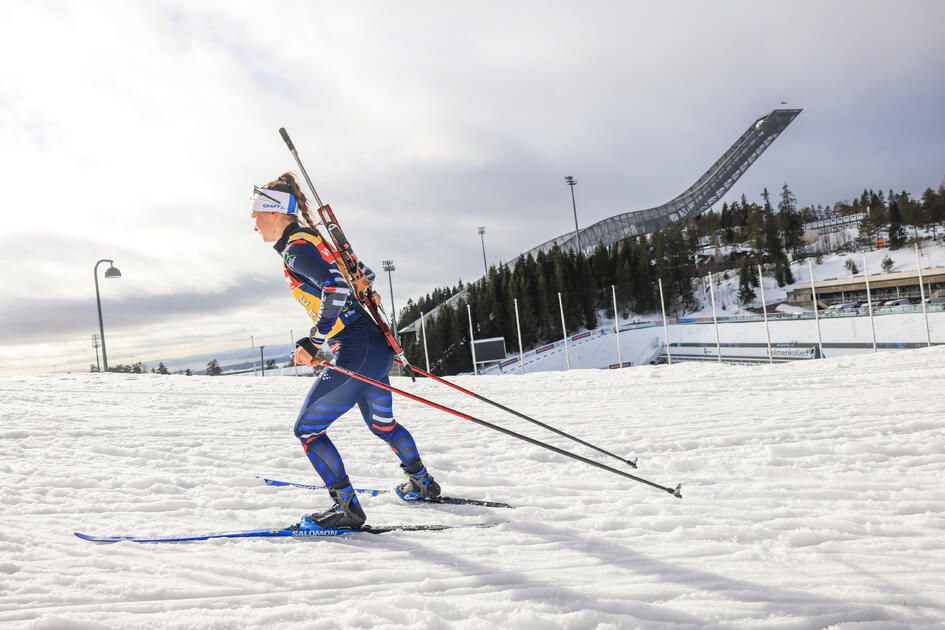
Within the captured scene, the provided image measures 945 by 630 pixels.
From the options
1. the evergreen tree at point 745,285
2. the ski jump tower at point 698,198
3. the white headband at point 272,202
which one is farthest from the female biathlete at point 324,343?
the ski jump tower at point 698,198

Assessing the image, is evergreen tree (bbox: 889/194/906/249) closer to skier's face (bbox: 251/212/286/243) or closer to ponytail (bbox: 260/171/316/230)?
ponytail (bbox: 260/171/316/230)

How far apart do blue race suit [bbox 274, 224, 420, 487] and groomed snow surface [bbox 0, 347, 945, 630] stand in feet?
1.79

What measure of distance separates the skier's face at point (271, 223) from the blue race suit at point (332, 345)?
6 centimetres

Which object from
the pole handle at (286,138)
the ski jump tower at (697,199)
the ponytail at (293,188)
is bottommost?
the ponytail at (293,188)

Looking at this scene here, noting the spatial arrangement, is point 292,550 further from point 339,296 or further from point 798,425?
point 798,425

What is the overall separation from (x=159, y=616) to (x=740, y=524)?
107 inches

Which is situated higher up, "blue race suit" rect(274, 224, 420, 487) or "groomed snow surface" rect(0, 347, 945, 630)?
"blue race suit" rect(274, 224, 420, 487)

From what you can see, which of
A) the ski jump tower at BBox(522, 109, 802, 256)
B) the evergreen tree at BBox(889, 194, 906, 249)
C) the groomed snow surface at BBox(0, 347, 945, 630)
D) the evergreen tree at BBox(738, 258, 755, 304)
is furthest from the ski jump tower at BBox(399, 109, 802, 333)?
the groomed snow surface at BBox(0, 347, 945, 630)

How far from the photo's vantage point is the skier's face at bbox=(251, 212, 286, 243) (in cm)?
318

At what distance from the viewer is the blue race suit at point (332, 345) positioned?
10.0ft

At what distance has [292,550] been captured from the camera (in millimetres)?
2770

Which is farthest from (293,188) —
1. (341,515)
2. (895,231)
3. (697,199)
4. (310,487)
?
(697,199)

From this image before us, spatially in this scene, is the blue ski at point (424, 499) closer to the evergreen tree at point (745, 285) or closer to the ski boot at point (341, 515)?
the ski boot at point (341, 515)

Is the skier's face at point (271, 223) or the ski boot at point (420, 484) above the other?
the skier's face at point (271, 223)
